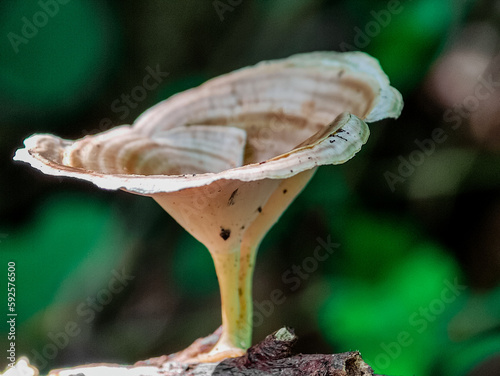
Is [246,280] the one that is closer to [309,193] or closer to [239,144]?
[239,144]

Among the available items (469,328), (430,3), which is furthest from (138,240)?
(430,3)

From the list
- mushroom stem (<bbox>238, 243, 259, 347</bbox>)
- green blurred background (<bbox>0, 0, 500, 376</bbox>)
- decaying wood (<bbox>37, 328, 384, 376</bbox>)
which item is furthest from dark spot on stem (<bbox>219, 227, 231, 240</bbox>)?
green blurred background (<bbox>0, 0, 500, 376</bbox>)

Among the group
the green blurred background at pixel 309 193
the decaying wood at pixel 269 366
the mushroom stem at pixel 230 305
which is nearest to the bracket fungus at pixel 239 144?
the mushroom stem at pixel 230 305

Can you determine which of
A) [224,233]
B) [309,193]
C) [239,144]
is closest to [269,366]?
[224,233]

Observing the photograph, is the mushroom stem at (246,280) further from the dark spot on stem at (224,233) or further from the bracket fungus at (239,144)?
the dark spot on stem at (224,233)

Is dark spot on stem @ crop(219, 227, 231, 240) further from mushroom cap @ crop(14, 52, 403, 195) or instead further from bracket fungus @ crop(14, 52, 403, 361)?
mushroom cap @ crop(14, 52, 403, 195)

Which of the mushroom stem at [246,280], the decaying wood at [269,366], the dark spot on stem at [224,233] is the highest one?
the dark spot on stem at [224,233]

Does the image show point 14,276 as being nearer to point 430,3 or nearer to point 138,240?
point 138,240
